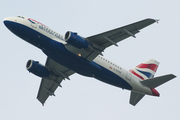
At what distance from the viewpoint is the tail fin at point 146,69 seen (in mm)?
45625

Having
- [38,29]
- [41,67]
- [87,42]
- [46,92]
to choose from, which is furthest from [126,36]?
[46,92]

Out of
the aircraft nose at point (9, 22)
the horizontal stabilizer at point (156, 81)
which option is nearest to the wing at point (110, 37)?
the horizontal stabilizer at point (156, 81)

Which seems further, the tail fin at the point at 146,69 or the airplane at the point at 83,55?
the tail fin at the point at 146,69

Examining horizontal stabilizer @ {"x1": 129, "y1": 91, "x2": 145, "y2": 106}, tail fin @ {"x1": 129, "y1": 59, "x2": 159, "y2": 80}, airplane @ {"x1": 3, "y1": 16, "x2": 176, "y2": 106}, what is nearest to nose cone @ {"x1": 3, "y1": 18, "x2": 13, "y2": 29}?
airplane @ {"x1": 3, "y1": 16, "x2": 176, "y2": 106}

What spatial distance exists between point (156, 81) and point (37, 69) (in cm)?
1806

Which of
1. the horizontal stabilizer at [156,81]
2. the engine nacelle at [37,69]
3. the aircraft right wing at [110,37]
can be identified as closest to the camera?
the aircraft right wing at [110,37]

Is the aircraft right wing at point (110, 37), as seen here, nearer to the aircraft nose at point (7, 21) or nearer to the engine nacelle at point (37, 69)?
the engine nacelle at point (37, 69)

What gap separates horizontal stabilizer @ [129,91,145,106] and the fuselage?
98.7 inches

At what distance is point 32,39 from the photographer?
A: 123 ft

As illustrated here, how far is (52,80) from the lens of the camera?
46281 mm

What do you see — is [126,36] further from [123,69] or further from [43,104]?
[43,104]

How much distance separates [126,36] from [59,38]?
9.10 meters

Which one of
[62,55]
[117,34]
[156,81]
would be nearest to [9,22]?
[62,55]

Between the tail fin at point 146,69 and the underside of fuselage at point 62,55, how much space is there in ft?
15.7
